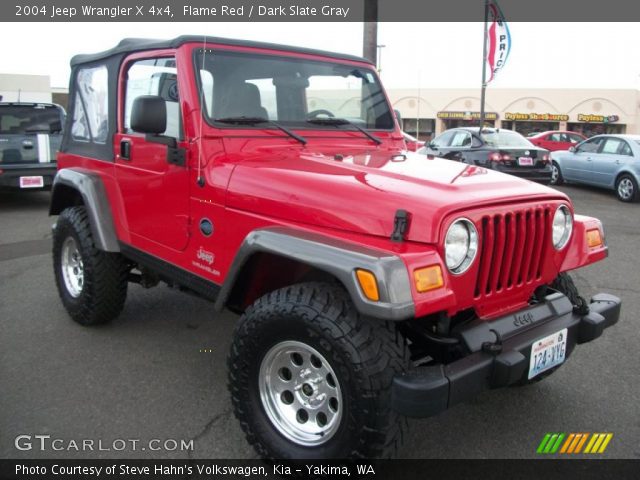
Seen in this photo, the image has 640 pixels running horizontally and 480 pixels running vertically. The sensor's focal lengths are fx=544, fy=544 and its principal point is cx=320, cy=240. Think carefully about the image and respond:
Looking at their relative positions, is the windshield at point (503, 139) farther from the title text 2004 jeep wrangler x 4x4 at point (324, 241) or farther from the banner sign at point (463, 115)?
the banner sign at point (463, 115)

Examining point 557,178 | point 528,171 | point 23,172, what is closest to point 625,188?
point 528,171

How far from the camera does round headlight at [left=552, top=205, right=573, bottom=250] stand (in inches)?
107

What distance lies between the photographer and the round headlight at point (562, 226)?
2723 mm

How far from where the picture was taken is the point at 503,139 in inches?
458

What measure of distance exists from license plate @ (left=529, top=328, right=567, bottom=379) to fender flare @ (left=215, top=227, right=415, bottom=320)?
76cm

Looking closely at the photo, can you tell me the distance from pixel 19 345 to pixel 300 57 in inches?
111

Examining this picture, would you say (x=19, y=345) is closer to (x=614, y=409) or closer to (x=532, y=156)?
(x=614, y=409)

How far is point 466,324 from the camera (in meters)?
2.42

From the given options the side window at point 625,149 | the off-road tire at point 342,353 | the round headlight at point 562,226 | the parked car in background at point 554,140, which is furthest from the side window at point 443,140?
the parked car in background at point 554,140

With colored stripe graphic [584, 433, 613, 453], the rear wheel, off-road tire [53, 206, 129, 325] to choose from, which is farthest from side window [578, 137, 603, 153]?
off-road tire [53, 206, 129, 325]

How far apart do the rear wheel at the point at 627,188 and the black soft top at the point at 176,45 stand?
8877mm

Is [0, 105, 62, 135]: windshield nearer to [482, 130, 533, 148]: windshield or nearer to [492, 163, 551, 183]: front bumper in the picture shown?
[492, 163, 551, 183]: front bumper

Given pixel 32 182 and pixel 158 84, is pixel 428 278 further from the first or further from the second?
pixel 32 182

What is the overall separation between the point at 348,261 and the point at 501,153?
9.57 meters
